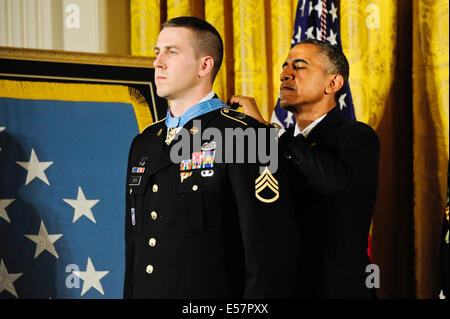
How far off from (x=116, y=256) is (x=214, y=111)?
967 mm

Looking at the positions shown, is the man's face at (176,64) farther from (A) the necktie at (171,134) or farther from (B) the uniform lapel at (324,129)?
(B) the uniform lapel at (324,129)

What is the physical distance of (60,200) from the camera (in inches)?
87.5

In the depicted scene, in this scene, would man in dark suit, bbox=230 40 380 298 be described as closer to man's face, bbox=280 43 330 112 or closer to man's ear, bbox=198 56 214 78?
man's face, bbox=280 43 330 112

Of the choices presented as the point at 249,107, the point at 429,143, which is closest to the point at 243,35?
the point at 429,143

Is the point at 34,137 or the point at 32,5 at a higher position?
the point at 32,5

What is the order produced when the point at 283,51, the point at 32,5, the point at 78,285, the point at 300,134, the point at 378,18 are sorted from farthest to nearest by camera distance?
the point at 32,5 → the point at 283,51 → the point at 378,18 → the point at 78,285 → the point at 300,134

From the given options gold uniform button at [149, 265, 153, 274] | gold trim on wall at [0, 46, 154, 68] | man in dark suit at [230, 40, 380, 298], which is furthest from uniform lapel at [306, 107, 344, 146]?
gold trim on wall at [0, 46, 154, 68]

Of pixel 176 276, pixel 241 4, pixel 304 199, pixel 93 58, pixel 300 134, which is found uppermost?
pixel 241 4

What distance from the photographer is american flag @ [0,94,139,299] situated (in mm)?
2156

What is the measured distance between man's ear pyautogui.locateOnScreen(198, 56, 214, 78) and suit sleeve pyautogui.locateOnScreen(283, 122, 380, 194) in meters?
0.30

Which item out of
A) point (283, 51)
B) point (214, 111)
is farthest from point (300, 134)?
point (283, 51)

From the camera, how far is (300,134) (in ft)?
6.08

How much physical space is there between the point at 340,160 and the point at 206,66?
485 mm
